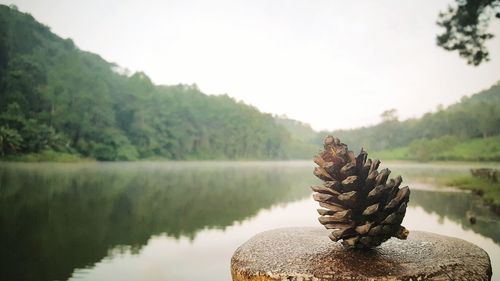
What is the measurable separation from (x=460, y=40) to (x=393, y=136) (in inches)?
4258

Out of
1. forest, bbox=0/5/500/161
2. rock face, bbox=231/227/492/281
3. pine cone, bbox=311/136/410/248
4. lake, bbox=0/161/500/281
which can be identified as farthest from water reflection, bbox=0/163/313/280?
forest, bbox=0/5/500/161

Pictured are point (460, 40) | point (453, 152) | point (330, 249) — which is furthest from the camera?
point (453, 152)

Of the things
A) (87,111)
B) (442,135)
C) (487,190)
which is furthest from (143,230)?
(442,135)

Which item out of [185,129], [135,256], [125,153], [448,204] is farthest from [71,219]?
[185,129]

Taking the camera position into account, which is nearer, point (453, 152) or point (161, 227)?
point (161, 227)

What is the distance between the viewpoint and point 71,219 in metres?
8.36

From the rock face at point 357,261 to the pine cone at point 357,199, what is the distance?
0.16 metres

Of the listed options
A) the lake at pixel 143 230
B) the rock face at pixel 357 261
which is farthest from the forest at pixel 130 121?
the rock face at pixel 357 261

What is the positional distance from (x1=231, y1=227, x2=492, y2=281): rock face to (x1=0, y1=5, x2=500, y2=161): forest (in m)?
45.3

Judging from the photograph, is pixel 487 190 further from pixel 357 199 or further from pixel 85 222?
pixel 357 199

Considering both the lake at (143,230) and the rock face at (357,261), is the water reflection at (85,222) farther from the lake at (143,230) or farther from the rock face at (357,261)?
the rock face at (357,261)

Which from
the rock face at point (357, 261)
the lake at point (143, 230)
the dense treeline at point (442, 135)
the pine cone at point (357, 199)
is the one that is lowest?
the lake at point (143, 230)

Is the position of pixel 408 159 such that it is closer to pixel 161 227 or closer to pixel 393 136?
pixel 393 136

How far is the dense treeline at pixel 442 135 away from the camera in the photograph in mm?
79938
